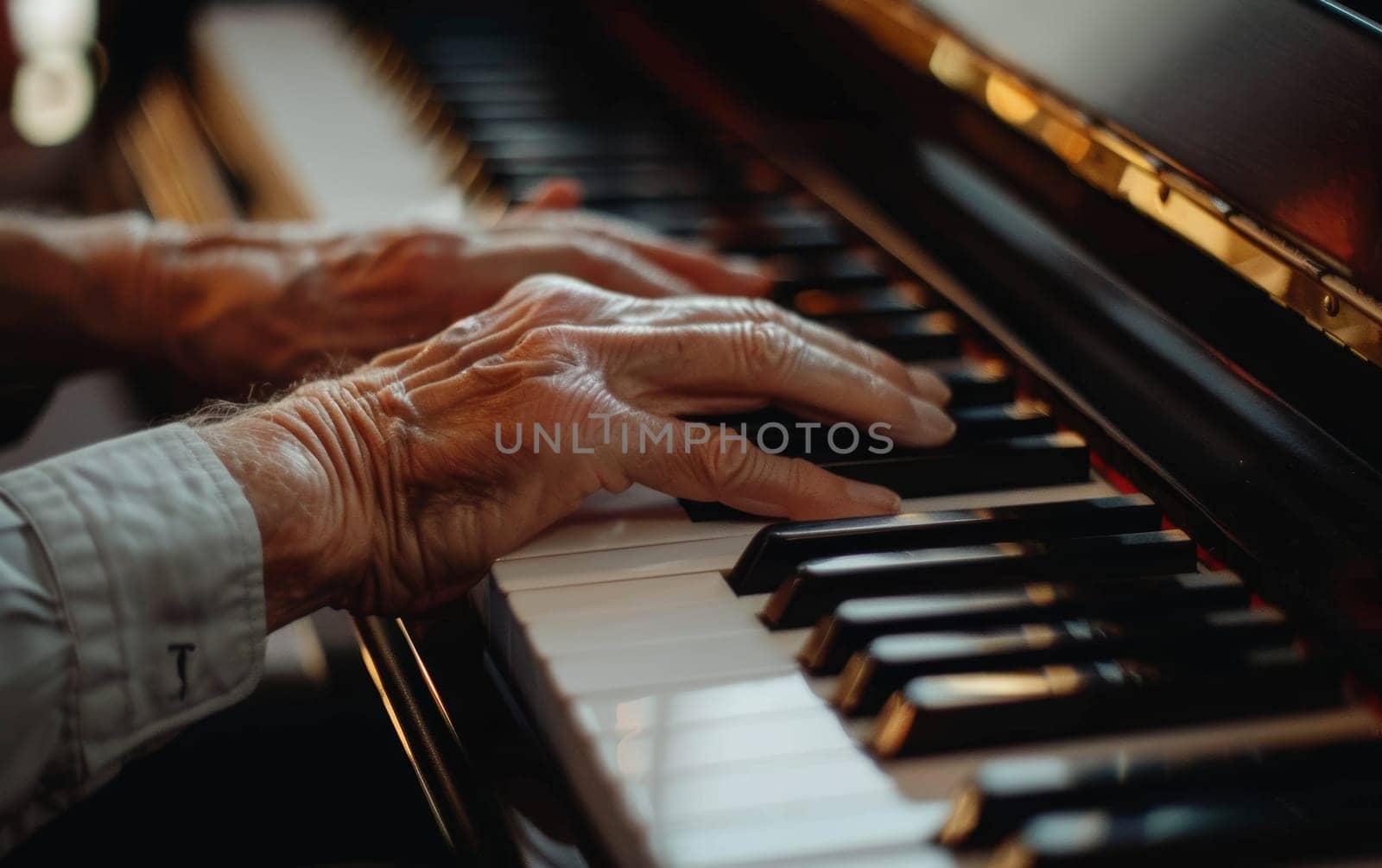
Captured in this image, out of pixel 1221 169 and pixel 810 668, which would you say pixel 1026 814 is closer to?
pixel 810 668

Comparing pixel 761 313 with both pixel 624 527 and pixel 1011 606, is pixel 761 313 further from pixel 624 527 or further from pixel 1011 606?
pixel 1011 606

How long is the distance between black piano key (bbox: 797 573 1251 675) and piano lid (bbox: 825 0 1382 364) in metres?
0.21

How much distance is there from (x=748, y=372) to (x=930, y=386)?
0.20 meters

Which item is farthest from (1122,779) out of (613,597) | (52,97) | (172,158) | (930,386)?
(52,97)

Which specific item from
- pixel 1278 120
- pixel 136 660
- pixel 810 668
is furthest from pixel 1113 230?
pixel 136 660

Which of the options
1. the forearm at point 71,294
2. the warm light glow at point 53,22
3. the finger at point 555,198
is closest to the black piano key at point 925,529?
the finger at point 555,198

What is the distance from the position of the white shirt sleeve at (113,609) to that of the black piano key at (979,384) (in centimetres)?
64

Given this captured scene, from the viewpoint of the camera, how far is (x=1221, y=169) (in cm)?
95

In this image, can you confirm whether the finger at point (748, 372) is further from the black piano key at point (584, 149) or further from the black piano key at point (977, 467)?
the black piano key at point (584, 149)

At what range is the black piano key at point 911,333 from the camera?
1.24 metres

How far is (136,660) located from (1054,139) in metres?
0.88

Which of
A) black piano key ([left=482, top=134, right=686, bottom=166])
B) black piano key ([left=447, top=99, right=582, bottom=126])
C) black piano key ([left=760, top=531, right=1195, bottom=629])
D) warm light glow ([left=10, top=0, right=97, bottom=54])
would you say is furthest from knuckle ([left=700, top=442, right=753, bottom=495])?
warm light glow ([left=10, top=0, right=97, bottom=54])

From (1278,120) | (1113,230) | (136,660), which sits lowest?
(136,660)

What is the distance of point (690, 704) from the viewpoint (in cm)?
79
